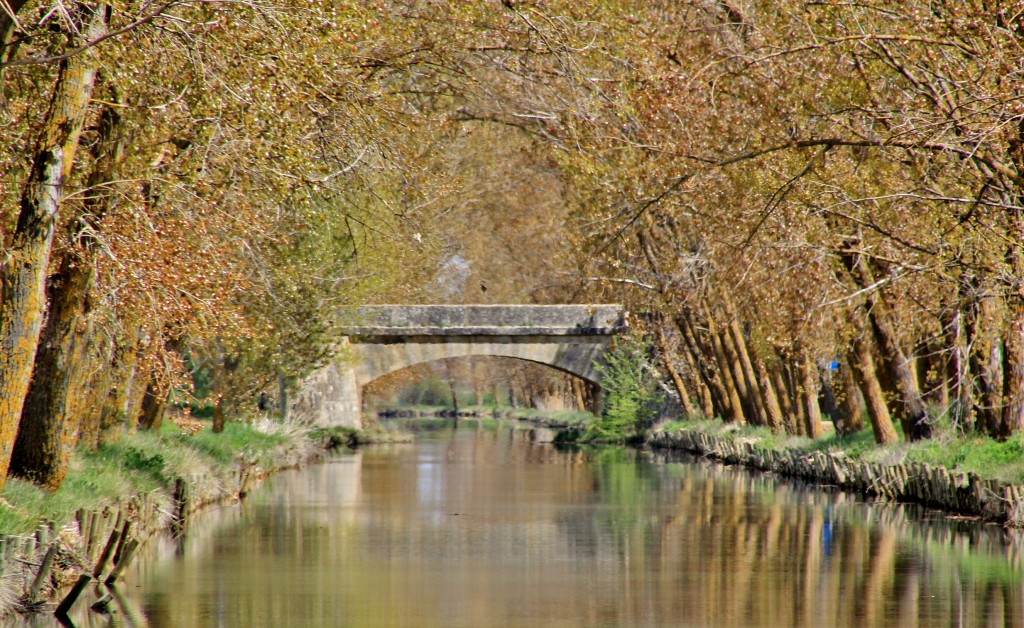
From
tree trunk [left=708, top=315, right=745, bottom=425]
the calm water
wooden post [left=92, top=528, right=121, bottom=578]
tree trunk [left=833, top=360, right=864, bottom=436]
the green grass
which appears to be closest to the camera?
the calm water

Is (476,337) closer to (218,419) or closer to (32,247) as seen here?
(218,419)

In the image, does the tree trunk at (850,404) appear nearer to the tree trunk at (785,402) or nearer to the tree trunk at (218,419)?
the tree trunk at (785,402)

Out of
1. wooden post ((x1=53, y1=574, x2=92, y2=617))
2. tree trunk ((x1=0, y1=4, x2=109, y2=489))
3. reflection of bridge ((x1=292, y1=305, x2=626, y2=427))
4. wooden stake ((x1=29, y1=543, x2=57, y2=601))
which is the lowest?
wooden post ((x1=53, y1=574, x2=92, y2=617))

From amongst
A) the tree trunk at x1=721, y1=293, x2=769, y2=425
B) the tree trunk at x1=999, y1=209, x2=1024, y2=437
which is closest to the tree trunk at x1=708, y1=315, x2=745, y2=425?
the tree trunk at x1=721, y1=293, x2=769, y2=425

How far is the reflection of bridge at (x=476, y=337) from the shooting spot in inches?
1953

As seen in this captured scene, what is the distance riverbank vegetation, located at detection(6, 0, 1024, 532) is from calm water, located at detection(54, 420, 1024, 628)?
2257 mm

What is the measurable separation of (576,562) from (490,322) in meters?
33.1

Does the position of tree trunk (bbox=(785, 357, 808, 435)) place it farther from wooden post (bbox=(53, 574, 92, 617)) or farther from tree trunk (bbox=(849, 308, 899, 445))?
wooden post (bbox=(53, 574, 92, 617))

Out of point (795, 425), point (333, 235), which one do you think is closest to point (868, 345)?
point (795, 425)

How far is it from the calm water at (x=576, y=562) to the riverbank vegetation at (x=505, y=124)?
226 centimetres

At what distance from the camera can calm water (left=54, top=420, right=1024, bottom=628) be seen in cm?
1303

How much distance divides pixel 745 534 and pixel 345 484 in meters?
12.5

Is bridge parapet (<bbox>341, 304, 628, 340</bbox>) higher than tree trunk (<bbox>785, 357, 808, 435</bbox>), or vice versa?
bridge parapet (<bbox>341, 304, 628, 340</bbox>)

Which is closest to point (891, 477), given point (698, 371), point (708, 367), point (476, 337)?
point (708, 367)
